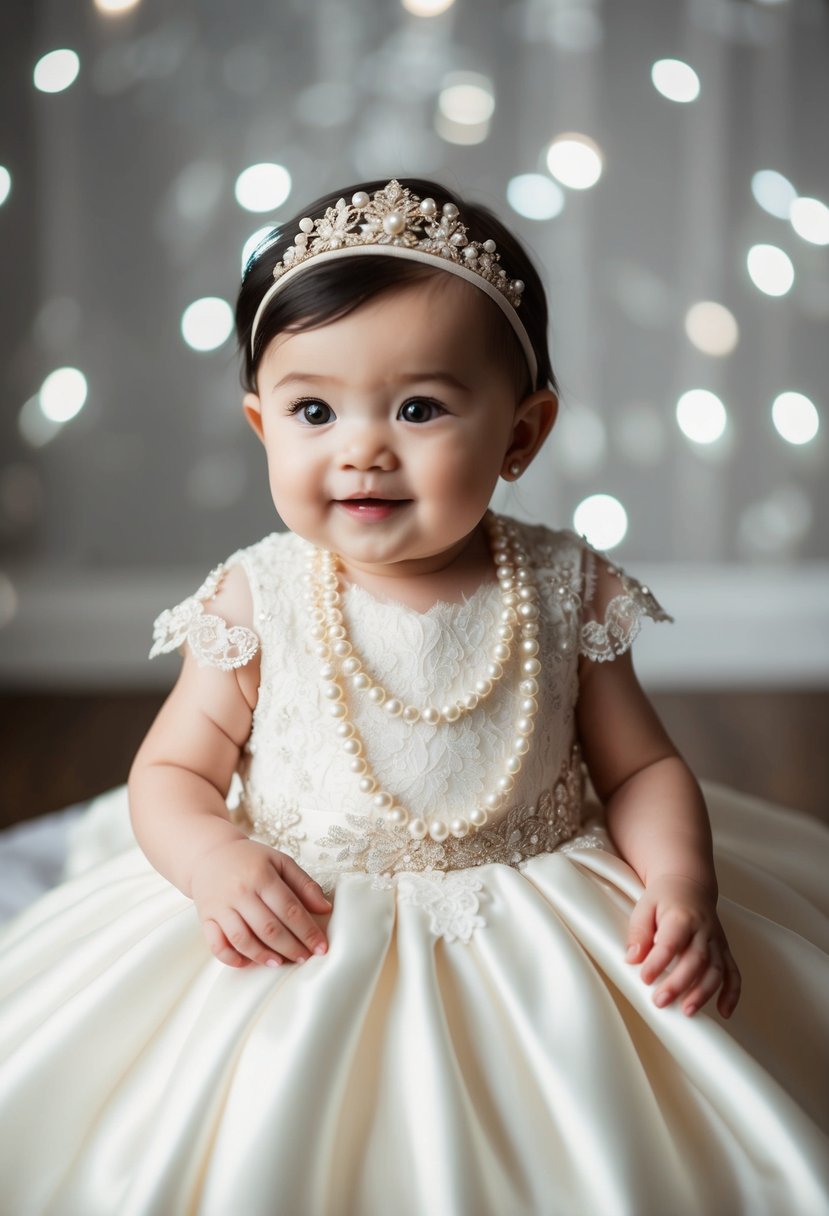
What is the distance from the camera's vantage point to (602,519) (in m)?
3.03

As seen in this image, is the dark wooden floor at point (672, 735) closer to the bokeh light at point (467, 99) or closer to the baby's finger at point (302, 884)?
the baby's finger at point (302, 884)

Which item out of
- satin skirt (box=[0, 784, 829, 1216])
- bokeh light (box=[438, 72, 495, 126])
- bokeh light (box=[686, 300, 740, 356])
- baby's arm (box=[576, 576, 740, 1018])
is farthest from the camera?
bokeh light (box=[686, 300, 740, 356])

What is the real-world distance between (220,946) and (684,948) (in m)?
0.34

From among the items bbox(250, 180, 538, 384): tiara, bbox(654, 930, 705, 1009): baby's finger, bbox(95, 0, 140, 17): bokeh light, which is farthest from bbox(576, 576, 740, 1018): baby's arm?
bbox(95, 0, 140, 17): bokeh light

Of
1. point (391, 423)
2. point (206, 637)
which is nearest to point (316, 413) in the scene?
point (391, 423)

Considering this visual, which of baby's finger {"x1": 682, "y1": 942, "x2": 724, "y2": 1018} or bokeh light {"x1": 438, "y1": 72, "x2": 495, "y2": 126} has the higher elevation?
bokeh light {"x1": 438, "y1": 72, "x2": 495, "y2": 126}

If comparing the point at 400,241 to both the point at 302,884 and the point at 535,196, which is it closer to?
the point at 302,884

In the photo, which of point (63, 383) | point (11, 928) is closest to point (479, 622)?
point (11, 928)

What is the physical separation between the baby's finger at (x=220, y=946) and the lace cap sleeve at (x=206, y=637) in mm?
249

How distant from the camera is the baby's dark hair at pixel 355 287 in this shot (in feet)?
3.19

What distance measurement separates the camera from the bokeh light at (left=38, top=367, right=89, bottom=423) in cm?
290

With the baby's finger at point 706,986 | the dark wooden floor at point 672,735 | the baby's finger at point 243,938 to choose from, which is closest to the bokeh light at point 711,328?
the dark wooden floor at point 672,735

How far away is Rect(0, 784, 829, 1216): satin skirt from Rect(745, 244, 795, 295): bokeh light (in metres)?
2.29

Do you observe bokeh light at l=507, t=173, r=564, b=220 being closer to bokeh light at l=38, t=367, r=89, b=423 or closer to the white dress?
bokeh light at l=38, t=367, r=89, b=423
